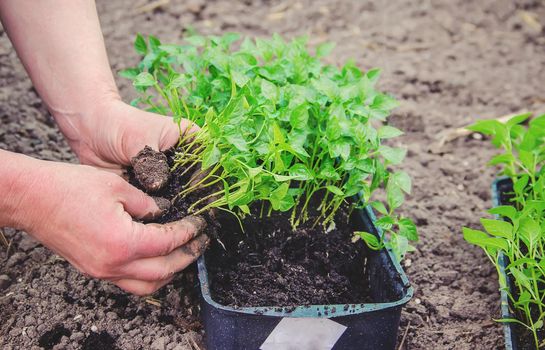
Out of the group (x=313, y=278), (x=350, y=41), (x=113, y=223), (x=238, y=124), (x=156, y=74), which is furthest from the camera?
(x=350, y=41)

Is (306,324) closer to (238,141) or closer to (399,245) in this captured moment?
(399,245)

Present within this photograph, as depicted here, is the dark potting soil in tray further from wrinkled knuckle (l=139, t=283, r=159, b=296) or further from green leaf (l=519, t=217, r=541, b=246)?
green leaf (l=519, t=217, r=541, b=246)

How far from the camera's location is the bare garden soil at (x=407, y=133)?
1.68m

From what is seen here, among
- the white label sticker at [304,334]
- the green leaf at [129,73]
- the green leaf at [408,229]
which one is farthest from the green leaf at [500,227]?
the green leaf at [129,73]

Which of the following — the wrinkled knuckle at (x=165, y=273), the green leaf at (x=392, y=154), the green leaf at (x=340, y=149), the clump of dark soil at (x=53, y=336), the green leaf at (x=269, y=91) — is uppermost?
the green leaf at (x=269, y=91)

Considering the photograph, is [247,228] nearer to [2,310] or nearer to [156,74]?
[156,74]

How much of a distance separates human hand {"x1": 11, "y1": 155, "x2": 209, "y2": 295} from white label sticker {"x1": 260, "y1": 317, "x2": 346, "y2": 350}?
1.04 feet

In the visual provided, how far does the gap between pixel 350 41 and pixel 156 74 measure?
151 cm

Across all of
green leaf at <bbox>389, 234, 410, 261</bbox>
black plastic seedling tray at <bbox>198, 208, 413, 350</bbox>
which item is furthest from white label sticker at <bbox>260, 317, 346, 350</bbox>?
green leaf at <bbox>389, 234, 410, 261</bbox>

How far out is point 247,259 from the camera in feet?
5.43

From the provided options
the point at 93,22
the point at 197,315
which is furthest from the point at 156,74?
the point at 197,315

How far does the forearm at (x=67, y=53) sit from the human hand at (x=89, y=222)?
1.19 ft

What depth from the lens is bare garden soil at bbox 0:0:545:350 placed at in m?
1.68

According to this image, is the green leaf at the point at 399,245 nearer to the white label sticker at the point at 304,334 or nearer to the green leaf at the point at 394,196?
the green leaf at the point at 394,196
